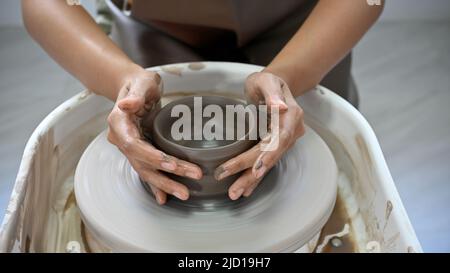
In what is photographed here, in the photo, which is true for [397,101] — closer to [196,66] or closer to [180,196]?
[196,66]

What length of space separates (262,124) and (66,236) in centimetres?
49

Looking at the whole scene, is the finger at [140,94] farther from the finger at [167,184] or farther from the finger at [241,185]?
the finger at [241,185]

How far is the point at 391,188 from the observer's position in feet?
3.14

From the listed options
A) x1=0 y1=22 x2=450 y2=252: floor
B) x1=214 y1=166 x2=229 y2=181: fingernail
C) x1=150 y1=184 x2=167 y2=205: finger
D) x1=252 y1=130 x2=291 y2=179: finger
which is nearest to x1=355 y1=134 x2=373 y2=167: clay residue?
x1=252 y1=130 x2=291 y2=179: finger

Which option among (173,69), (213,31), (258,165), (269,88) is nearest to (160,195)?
(258,165)

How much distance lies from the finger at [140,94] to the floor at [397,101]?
962 millimetres

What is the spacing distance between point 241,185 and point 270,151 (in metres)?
0.09

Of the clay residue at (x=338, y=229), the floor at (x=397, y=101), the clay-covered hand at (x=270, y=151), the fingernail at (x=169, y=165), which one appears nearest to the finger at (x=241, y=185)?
the clay-covered hand at (x=270, y=151)

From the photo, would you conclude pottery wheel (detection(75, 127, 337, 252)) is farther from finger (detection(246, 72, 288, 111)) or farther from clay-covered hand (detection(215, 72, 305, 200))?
finger (detection(246, 72, 288, 111))

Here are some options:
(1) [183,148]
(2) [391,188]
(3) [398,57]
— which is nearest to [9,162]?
(1) [183,148]

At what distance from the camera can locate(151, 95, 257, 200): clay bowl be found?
35.6 inches

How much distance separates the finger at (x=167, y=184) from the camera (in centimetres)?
90

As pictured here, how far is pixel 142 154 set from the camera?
0.88 m

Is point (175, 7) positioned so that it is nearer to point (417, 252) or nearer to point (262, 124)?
point (262, 124)
